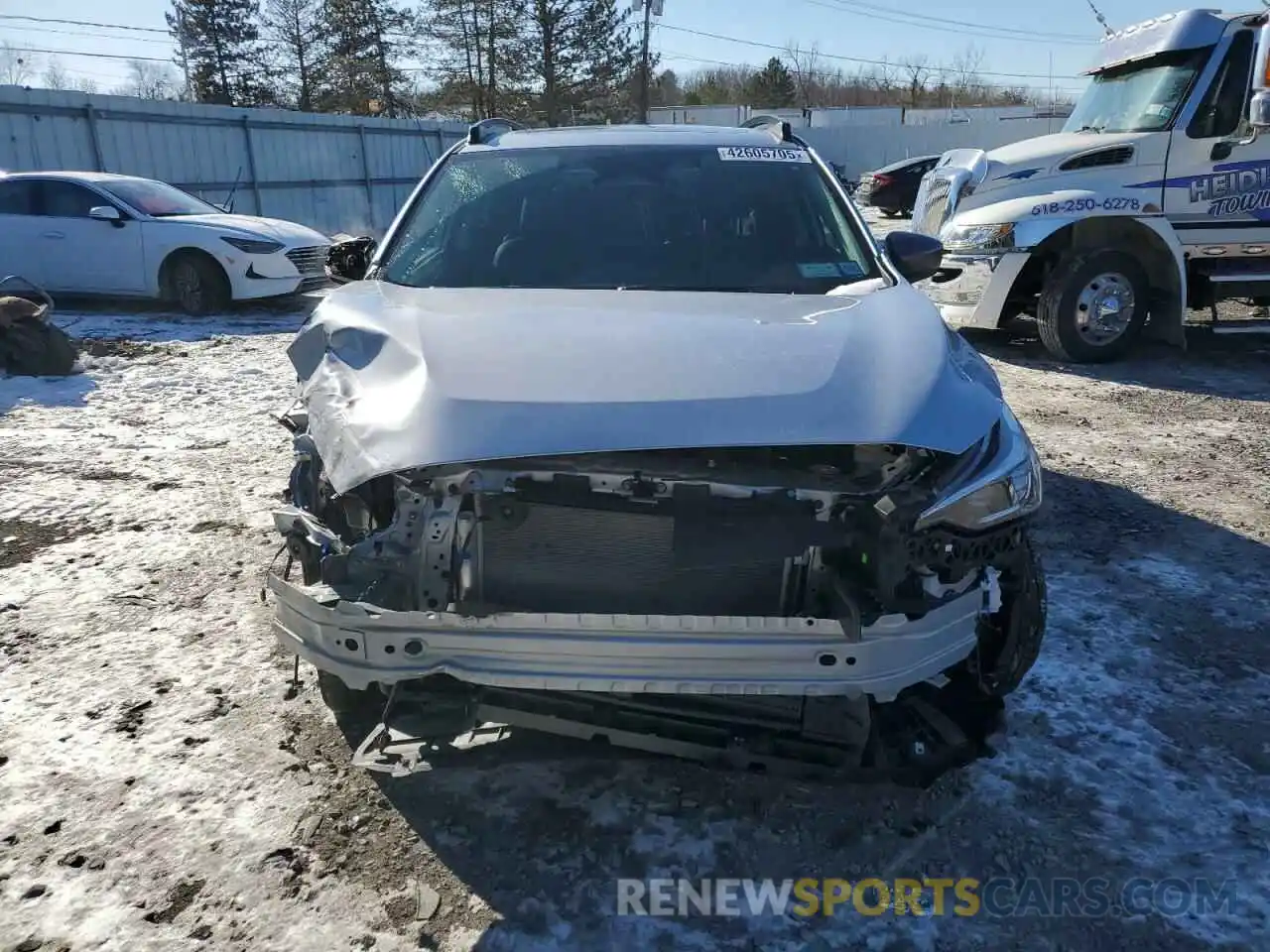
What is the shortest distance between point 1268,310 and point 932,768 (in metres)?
9.51

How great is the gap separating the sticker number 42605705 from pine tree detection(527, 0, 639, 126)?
31754 mm

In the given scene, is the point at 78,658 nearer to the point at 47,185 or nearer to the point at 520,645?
the point at 520,645

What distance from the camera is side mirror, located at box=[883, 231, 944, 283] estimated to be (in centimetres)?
364

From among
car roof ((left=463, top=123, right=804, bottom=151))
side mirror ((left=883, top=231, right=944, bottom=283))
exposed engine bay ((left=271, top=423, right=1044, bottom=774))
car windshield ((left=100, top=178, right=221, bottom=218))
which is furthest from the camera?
car windshield ((left=100, top=178, right=221, bottom=218))

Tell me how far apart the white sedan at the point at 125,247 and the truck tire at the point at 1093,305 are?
7.87m

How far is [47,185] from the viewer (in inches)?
398

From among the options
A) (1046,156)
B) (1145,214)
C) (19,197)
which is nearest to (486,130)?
(1046,156)

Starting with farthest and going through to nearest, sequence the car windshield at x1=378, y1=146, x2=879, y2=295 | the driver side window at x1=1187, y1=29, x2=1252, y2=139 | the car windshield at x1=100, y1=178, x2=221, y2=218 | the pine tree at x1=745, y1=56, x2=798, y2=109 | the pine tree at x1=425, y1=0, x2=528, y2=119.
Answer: the pine tree at x1=745, y1=56, x2=798, y2=109 < the pine tree at x1=425, y1=0, x2=528, y2=119 < the car windshield at x1=100, y1=178, x2=221, y2=218 < the driver side window at x1=1187, y1=29, x2=1252, y2=139 < the car windshield at x1=378, y1=146, x2=879, y2=295

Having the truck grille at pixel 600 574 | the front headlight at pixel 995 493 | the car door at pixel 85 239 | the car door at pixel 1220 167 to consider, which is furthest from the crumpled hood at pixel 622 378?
the car door at pixel 85 239

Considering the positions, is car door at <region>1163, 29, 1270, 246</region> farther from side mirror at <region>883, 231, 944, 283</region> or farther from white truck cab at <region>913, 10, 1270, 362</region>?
side mirror at <region>883, 231, 944, 283</region>

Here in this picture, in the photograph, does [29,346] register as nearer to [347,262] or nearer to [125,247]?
[125,247]

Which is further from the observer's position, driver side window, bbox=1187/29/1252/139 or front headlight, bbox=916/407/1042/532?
driver side window, bbox=1187/29/1252/139

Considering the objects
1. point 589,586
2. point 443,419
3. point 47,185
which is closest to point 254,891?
point 589,586

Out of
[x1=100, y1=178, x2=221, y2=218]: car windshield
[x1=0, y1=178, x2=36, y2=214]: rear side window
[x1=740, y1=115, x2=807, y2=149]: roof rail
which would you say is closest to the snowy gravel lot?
[x1=740, y1=115, x2=807, y2=149]: roof rail
